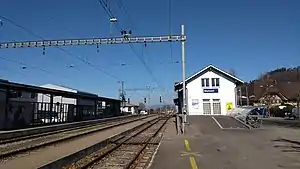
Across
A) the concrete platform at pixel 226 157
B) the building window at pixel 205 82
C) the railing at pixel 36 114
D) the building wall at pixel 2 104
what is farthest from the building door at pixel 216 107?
the concrete platform at pixel 226 157

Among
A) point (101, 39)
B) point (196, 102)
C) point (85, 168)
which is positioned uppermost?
point (101, 39)

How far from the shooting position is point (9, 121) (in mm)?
28297

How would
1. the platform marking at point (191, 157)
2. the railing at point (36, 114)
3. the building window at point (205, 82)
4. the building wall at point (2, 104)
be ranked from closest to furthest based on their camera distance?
1. the platform marking at point (191, 157)
2. the building wall at point (2, 104)
3. the railing at point (36, 114)
4. the building window at point (205, 82)

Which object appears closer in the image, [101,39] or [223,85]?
[101,39]

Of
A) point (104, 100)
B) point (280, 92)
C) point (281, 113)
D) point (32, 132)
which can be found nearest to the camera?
point (32, 132)

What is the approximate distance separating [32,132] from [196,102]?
→ 32.8 meters

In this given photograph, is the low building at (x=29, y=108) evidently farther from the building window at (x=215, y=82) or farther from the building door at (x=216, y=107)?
the building window at (x=215, y=82)

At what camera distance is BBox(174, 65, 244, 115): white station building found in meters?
54.1

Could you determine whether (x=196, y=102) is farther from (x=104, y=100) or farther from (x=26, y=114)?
(x=26, y=114)

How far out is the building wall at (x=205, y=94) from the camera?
5409cm

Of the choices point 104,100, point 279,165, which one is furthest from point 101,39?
point 104,100

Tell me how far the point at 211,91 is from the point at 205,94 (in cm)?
114

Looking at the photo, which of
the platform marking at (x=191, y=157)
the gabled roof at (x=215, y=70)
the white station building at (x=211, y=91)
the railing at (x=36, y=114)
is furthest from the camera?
the gabled roof at (x=215, y=70)

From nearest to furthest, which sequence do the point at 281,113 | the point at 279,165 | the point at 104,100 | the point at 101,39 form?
the point at 279,165
the point at 101,39
the point at 281,113
the point at 104,100
